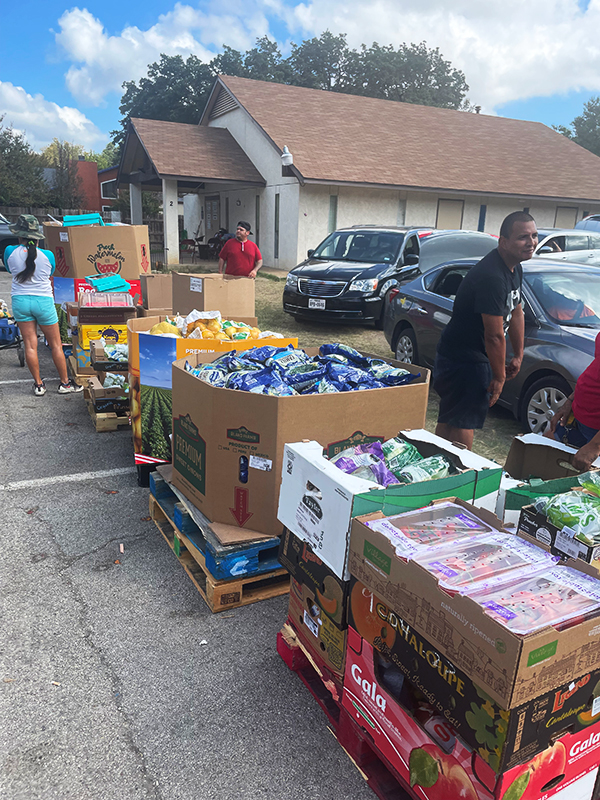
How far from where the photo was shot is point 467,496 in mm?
2352

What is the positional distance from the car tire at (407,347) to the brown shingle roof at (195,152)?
13.8 m

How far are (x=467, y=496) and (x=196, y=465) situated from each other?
1577 millimetres

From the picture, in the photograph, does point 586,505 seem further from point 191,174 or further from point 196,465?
point 191,174

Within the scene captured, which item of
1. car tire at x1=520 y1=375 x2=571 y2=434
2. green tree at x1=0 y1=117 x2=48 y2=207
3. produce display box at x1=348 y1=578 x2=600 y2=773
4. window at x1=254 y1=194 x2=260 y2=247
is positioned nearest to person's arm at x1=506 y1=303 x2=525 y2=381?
car tire at x1=520 y1=375 x2=571 y2=434

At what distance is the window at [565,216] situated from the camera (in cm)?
2261

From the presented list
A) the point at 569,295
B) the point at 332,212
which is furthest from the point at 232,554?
the point at 332,212

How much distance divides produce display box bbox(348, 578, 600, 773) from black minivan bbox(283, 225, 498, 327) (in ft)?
26.9

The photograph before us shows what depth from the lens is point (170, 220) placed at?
19391 millimetres

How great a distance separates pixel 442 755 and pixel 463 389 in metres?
2.46

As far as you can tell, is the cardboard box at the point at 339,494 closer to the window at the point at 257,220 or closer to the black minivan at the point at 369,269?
the black minivan at the point at 369,269

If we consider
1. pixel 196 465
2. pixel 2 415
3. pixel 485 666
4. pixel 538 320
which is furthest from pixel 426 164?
pixel 485 666

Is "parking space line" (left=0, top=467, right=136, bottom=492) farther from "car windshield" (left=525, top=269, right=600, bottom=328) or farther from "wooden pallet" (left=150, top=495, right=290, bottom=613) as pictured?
"car windshield" (left=525, top=269, right=600, bottom=328)

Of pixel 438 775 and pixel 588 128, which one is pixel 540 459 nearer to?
pixel 438 775

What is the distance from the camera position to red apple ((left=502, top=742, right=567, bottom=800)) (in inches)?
61.1
